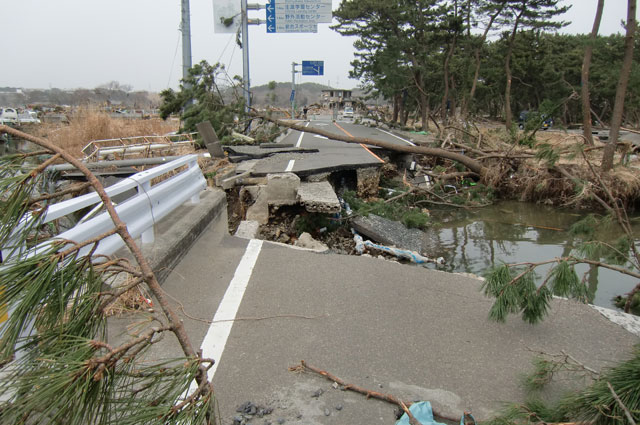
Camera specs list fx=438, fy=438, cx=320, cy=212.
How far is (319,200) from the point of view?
8062 millimetres

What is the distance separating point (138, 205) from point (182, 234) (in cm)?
80

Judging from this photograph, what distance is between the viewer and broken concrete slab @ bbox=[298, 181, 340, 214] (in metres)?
7.93

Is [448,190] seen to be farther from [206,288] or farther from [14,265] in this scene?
[14,265]

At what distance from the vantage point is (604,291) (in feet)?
23.3

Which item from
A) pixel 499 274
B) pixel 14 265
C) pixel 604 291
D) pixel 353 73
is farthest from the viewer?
pixel 353 73

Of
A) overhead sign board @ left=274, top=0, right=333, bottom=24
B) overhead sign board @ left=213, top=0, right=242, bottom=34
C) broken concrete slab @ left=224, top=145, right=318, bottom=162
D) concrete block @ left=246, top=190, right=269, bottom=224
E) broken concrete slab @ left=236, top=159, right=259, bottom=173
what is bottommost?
concrete block @ left=246, top=190, right=269, bottom=224

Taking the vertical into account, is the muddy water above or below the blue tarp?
below

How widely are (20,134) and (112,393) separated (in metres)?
0.86

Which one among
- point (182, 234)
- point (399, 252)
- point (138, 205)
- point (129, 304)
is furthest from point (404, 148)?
point (129, 304)

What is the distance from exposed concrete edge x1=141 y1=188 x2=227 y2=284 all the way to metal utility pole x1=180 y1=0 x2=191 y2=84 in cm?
981

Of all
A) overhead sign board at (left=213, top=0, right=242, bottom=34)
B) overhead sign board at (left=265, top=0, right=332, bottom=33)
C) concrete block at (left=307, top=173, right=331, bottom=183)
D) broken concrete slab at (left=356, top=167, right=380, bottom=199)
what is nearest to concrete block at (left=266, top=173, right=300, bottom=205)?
concrete block at (left=307, top=173, right=331, bottom=183)

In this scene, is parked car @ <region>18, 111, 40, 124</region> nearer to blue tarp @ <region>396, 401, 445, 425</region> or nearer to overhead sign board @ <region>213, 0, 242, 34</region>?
overhead sign board @ <region>213, 0, 242, 34</region>

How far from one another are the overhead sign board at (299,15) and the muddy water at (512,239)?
16.2 metres

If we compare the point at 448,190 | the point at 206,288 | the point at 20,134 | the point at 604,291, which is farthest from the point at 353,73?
the point at 20,134
